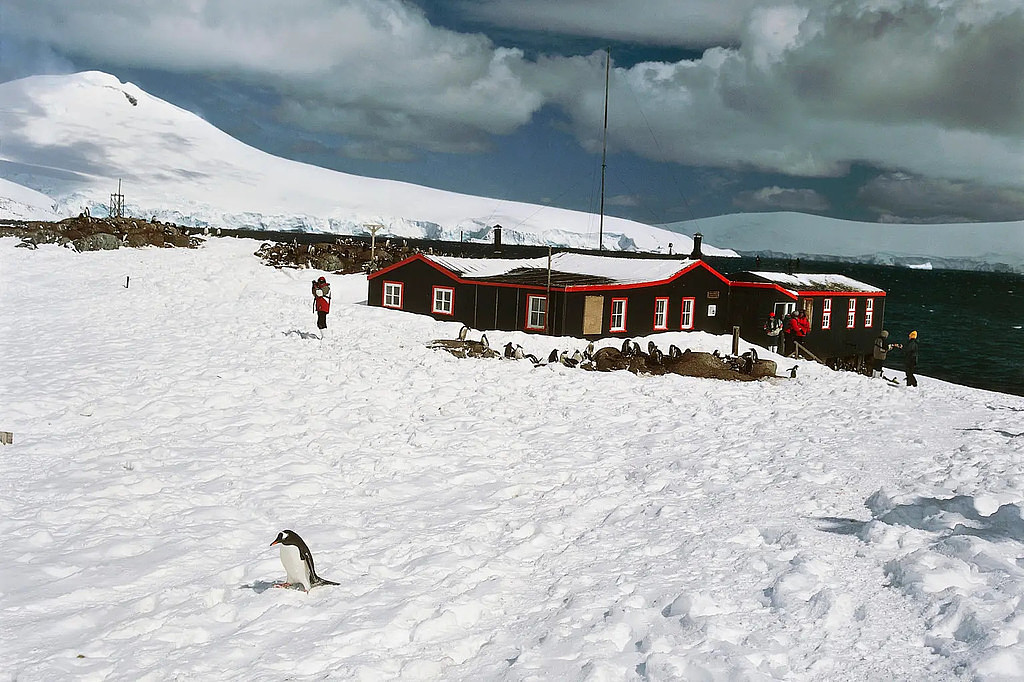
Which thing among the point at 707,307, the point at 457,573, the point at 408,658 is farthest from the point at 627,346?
the point at 408,658

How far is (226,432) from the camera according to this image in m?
13.4

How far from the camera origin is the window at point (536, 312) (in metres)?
29.2

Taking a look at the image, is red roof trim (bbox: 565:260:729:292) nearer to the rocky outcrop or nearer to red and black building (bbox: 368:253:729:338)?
red and black building (bbox: 368:253:729:338)

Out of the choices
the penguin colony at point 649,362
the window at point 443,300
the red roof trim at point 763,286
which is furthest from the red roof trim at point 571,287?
the penguin colony at point 649,362

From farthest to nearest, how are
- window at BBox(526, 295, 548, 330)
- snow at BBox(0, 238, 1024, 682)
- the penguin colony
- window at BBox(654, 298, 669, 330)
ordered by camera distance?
window at BBox(654, 298, 669, 330), window at BBox(526, 295, 548, 330), the penguin colony, snow at BBox(0, 238, 1024, 682)

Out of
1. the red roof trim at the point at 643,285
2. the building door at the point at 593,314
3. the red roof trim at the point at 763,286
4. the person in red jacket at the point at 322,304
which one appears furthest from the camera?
the red roof trim at the point at 763,286

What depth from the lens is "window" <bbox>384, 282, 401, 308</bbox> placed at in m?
34.6

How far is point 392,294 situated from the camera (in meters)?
34.8

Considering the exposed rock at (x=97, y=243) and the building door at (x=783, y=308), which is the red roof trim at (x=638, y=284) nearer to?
the building door at (x=783, y=308)

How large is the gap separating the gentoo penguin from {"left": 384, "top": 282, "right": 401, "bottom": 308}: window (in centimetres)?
2751

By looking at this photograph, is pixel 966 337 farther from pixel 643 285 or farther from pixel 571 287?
pixel 571 287

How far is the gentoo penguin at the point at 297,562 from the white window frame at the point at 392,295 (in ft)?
90.2

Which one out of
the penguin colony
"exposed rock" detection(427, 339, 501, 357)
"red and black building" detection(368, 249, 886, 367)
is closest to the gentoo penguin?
the penguin colony

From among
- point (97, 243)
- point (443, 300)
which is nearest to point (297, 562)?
point (443, 300)
